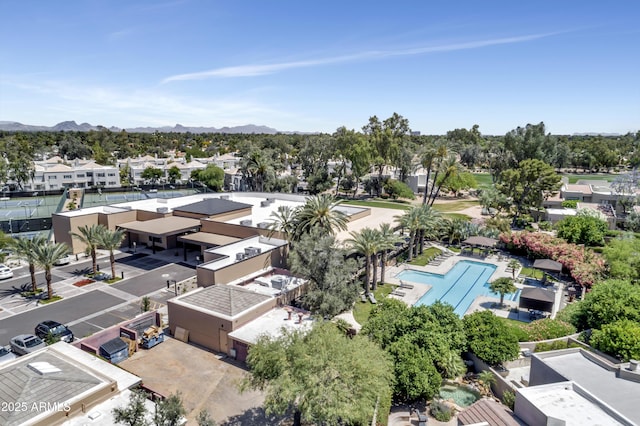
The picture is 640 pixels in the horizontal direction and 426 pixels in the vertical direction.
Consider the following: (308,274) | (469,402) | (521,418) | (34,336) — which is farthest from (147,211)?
(521,418)


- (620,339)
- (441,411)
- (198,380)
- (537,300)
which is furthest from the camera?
(537,300)

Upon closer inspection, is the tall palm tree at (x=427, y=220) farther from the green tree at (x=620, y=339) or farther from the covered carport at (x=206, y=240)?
the green tree at (x=620, y=339)

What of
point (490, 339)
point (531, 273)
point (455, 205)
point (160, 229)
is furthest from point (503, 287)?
point (455, 205)

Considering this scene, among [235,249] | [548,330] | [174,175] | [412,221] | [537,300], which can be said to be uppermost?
[174,175]

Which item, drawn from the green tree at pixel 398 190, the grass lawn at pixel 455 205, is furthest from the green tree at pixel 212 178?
the grass lawn at pixel 455 205

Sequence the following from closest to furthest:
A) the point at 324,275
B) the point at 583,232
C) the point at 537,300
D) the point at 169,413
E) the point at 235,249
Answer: the point at 169,413 → the point at 324,275 → the point at 537,300 → the point at 235,249 → the point at 583,232

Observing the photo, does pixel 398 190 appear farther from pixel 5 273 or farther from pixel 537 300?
pixel 5 273
